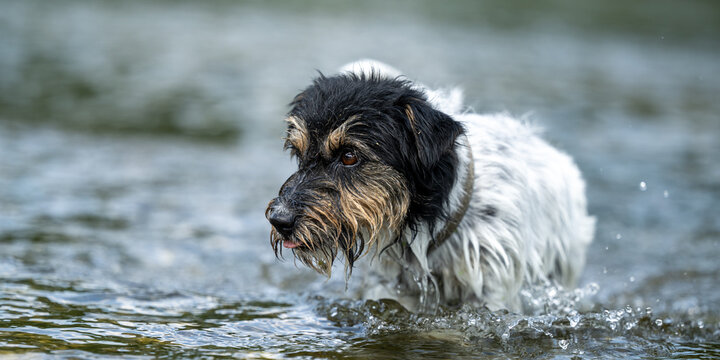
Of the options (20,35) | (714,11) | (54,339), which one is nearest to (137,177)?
(54,339)

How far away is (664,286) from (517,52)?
573 inches

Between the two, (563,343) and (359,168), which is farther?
(563,343)

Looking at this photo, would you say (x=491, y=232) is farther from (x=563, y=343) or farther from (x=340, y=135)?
(x=340, y=135)

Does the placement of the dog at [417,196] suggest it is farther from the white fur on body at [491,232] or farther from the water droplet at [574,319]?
the water droplet at [574,319]

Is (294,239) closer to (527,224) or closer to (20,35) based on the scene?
(527,224)

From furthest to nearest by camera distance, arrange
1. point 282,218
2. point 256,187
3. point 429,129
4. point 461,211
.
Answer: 1. point 256,187
2. point 461,211
3. point 429,129
4. point 282,218

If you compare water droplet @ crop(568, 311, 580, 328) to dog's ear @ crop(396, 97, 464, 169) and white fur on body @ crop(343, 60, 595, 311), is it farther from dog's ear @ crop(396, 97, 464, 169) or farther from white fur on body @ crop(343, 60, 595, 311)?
dog's ear @ crop(396, 97, 464, 169)

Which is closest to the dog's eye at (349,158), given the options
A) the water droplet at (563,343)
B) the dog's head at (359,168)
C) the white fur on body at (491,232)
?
the dog's head at (359,168)

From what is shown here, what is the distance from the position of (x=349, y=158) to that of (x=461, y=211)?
76 cm

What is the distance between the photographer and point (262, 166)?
33.9 feet

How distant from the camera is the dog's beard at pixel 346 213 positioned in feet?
14.0

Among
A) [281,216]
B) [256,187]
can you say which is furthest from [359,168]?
[256,187]

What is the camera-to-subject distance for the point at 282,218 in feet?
13.7

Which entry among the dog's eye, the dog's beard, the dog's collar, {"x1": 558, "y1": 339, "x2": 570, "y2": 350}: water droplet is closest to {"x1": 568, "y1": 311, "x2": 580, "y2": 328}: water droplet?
{"x1": 558, "y1": 339, "x2": 570, "y2": 350}: water droplet
